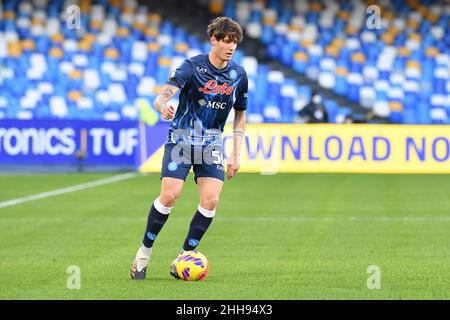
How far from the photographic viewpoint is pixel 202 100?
9.46 m

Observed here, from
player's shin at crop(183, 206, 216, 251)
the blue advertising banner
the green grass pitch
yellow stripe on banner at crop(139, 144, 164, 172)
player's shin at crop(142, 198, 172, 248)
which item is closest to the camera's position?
the green grass pitch

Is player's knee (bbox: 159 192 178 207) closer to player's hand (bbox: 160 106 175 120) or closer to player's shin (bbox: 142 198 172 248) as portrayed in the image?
player's shin (bbox: 142 198 172 248)

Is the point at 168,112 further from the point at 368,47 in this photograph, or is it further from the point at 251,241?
the point at 368,47

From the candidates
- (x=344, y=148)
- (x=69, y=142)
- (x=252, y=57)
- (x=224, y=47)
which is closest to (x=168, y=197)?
(x=224, y=47)

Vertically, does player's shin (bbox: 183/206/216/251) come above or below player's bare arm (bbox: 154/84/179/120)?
below

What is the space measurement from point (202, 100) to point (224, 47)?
51 cm

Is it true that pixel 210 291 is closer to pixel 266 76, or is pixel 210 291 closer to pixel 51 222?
pixel 51 222

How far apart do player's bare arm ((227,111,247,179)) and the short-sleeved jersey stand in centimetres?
33

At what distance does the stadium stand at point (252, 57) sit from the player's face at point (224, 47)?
19.4 m

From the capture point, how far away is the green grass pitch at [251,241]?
8945mm

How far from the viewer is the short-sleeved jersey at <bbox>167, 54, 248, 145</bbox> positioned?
9406 millimetres

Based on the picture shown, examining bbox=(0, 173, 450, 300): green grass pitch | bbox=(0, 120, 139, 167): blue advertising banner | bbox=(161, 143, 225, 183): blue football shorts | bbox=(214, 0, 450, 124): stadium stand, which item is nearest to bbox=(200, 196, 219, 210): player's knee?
bbox=(161, 143, 225, 183): blue football shorts

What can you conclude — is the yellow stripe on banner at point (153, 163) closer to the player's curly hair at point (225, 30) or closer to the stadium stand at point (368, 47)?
the stadium stand at point (368, 47)
